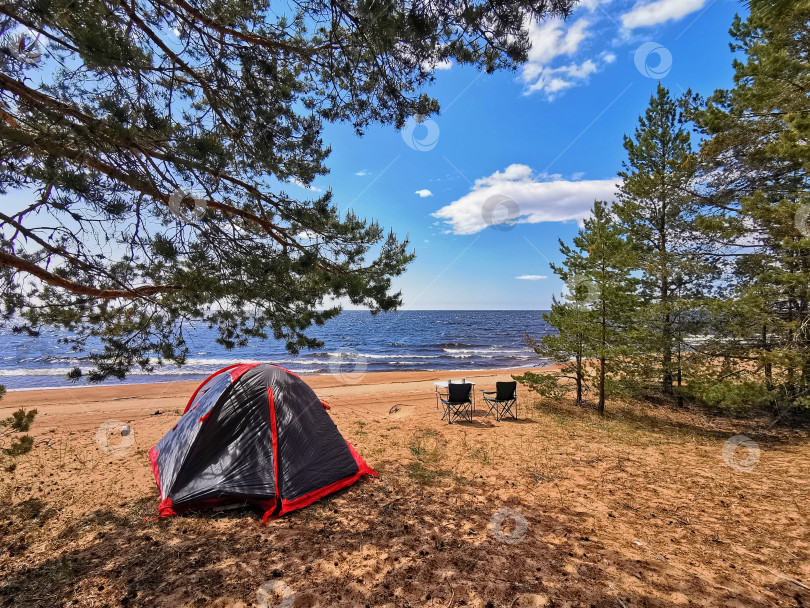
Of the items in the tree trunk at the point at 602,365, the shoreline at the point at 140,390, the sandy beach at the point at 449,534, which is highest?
the tree trunk at the point at 602,365

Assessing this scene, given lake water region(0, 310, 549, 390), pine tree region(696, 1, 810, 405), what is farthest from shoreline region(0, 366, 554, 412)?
pine tree region(696, 1, 810, 405)

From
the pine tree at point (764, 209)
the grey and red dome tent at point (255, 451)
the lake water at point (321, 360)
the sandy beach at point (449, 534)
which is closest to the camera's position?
the sandy beach at point (449, 534)

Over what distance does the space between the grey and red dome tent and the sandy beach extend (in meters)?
0.24

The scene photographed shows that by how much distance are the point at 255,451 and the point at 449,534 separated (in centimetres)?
287

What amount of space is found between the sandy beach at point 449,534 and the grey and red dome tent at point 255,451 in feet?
0.79

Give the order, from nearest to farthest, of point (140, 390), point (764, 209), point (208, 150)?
point (208, 150), point (764, 209), point (140, 390)

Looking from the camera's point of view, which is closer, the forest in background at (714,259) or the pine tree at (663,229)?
the forest in background at (714,259)

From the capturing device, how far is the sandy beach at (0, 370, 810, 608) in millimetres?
2969

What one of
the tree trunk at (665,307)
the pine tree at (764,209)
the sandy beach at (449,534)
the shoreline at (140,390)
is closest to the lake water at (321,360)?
the shoreline at (140,390)

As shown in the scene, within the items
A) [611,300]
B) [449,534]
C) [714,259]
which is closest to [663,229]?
[714,259]

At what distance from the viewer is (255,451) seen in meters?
4.86

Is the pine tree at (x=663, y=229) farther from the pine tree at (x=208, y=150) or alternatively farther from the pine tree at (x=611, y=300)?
Answer: the pine tree at (x=208, y=150)

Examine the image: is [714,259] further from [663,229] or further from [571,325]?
[571,325]

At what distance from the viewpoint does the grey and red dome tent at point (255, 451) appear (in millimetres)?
4621
